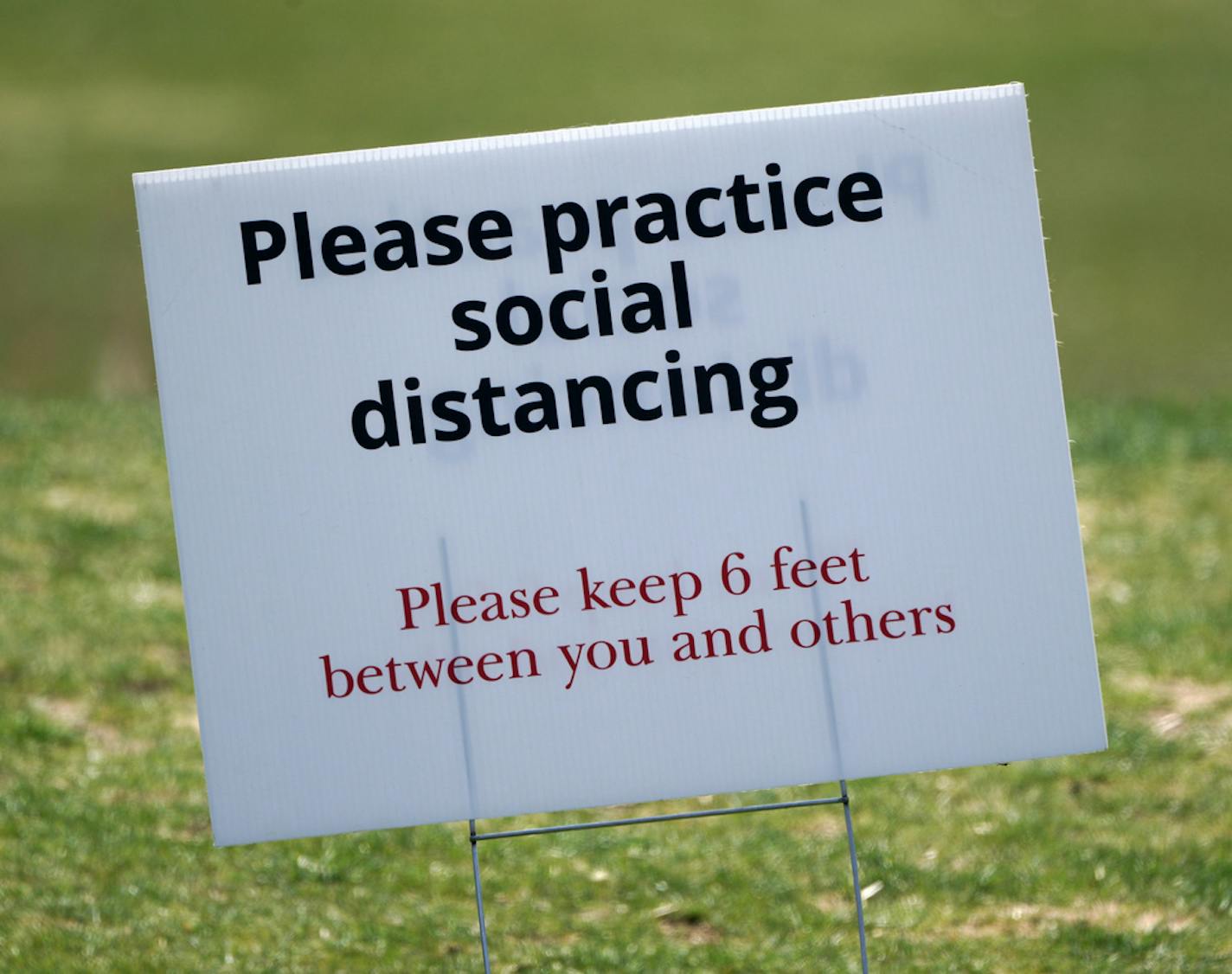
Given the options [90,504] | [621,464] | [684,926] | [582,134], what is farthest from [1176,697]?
[90,504]

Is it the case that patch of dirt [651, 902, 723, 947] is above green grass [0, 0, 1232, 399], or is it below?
below

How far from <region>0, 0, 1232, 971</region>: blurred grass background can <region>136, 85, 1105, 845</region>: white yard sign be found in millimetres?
1383

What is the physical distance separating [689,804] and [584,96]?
554 inches

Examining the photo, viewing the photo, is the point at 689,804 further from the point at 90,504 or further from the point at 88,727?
the point at 90,504

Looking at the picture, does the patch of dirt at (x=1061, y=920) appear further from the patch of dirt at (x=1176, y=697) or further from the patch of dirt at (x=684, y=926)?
the patch of dirt at (x=1176, y=697)

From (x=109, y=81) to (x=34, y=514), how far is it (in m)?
12.2

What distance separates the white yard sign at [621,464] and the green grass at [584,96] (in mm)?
11161

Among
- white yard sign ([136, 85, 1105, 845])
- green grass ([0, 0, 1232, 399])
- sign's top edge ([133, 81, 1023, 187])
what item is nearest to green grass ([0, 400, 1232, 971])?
white yard sign ([136, 85, 1105, 845])

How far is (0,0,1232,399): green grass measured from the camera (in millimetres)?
16062

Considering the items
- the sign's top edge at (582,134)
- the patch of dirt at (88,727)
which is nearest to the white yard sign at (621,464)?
the sign's top edge at (582,134)

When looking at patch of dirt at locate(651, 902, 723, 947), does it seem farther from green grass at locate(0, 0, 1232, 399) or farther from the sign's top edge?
green grass at locate(0, 0, 1232, 399)

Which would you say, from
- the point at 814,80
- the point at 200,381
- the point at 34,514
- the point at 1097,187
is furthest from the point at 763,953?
the point at 814,80

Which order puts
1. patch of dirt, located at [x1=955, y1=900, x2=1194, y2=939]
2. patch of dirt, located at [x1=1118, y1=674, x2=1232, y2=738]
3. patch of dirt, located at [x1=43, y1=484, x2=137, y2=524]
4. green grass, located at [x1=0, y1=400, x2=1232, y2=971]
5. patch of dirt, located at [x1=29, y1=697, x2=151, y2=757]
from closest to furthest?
1. green grass, located at [x1=0, y1=400, x2=1232, y2=971]
2. patch of dirt, located at [x1=955, y1=900, x2=1194, y2=939]
3. patch of dirt, located at [x1=29, y1=697, x2=151, y2=757]
4. patch of dirt, located at [x1=1118, y1=674, x2=1232, y2=738]
5. patch of dirt, located at [x1=43, y1=484, x2=137, y2=524]

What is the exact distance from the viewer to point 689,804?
6.72m
